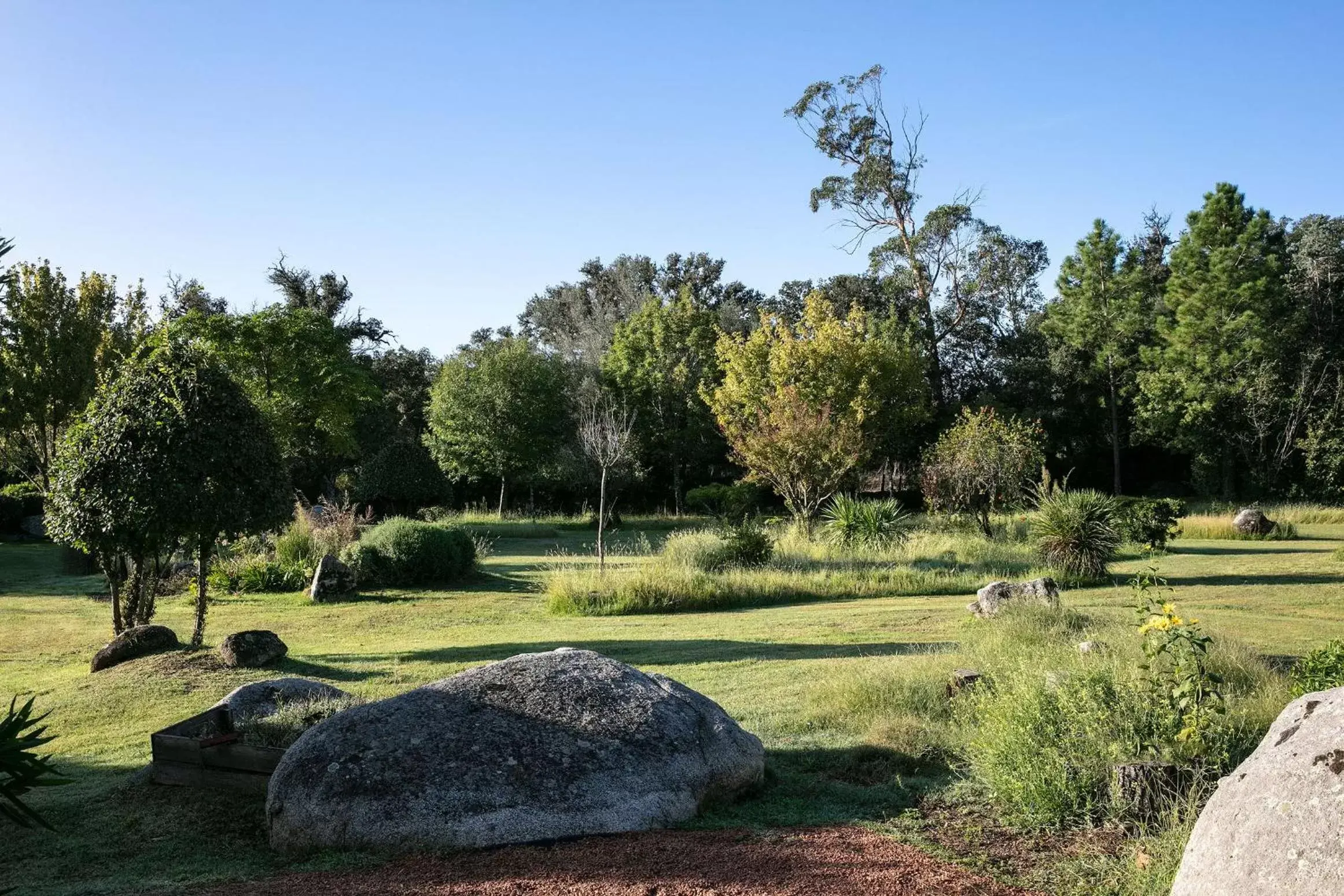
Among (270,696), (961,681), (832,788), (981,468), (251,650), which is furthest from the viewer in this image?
(981,468)

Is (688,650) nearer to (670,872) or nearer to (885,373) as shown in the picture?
(670,872)

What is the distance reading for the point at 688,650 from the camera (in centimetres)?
1089

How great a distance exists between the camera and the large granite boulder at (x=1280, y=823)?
340 cm

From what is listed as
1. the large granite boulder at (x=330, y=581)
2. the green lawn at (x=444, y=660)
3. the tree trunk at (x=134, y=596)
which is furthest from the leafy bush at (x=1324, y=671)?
the large granite boulder at (x=330, y=581)

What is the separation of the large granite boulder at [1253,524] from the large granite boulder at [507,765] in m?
22.0

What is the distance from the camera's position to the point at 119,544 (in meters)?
10.9

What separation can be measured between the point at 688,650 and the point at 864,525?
391 inches

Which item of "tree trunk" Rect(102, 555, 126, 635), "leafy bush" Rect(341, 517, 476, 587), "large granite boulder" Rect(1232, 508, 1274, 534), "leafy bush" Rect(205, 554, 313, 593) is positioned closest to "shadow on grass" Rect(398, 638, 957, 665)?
"tree trunk" Rect(102, 555, 126, 635)

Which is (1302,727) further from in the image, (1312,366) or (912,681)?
(1312,366)

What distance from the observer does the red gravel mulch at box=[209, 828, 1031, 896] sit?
418 cm

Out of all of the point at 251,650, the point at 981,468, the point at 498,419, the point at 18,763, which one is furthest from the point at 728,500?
the point at 18,763

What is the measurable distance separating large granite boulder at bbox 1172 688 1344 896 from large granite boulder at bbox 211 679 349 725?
563cm

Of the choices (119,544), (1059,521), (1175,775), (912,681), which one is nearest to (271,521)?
(119,544)

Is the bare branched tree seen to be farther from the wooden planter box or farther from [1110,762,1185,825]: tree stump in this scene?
[1110,762,1185,825]: tree stump
